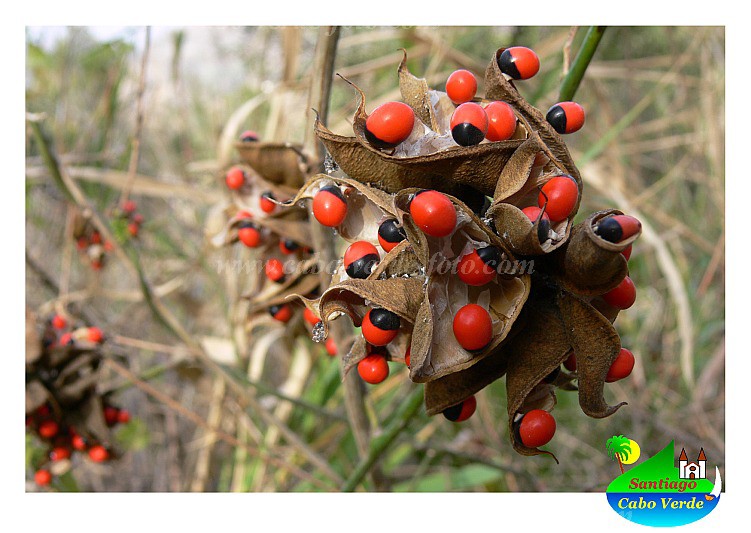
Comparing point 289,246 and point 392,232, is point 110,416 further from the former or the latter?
point 392,232

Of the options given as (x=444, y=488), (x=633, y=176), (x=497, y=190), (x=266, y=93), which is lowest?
(x=444, y=488)

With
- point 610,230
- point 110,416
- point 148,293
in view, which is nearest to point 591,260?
point 610,230

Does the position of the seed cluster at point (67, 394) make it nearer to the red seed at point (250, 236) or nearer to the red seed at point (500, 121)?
the red seed at point (250, 236)

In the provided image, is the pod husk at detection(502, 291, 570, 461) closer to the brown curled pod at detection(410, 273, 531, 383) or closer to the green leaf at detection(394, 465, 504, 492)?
the brown curled pod at detection(410, 273, 531, 383)

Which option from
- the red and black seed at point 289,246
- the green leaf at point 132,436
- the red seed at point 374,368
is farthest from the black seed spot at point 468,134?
the green leaf at point 132,436
